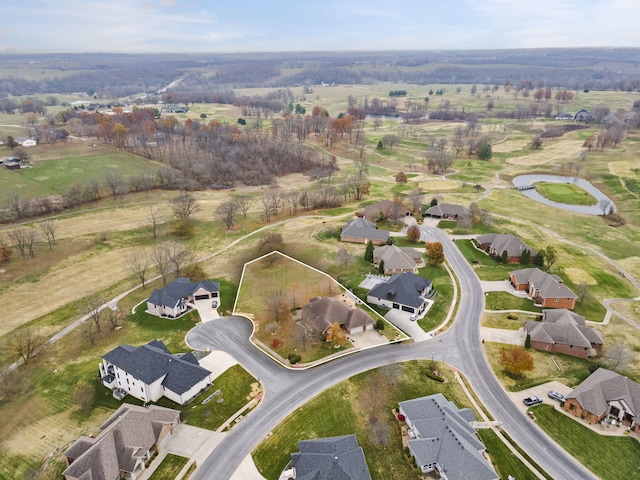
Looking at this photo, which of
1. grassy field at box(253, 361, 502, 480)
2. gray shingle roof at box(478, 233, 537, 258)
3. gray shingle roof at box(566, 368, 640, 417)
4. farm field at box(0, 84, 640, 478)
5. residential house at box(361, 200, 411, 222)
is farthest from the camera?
residential house at box(361, 200, 411, 222)

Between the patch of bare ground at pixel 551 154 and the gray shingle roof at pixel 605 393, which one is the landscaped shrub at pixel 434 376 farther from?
the patch of bare ground at pixel 551 154

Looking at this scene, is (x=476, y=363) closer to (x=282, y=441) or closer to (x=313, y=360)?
(x=313, y=360)

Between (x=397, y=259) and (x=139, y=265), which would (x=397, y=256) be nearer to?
(x=397, y=259)

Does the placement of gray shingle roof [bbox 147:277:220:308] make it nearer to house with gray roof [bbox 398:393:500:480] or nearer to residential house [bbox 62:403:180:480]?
residential house [bbox 62:403:180:480]

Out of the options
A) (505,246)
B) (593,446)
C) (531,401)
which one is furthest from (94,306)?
(505,246)

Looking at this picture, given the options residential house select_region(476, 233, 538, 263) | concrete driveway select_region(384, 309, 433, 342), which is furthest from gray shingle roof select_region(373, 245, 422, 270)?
residential house select_region(476, 233, 538, 263)
